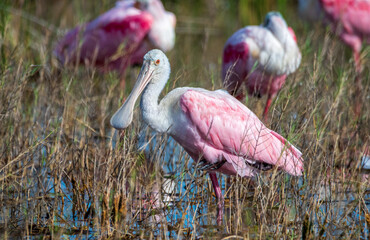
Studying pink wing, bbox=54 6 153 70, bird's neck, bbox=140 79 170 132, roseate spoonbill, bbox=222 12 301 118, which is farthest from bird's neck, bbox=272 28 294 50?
bird's neck, bbox=140 79 170 132

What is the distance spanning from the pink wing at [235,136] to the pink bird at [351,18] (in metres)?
4.29

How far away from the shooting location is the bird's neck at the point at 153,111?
440 centimetres

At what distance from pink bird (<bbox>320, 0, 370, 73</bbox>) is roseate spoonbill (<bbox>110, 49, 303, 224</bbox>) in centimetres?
430

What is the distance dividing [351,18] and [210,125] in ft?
16.0

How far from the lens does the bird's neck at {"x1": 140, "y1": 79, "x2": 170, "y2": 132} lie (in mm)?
4398

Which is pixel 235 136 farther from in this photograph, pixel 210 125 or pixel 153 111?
pixel 153 111

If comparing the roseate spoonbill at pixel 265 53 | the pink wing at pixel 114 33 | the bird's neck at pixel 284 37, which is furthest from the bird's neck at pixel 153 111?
the pink wing at pixel 114 33

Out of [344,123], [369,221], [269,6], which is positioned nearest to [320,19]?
[269,6]

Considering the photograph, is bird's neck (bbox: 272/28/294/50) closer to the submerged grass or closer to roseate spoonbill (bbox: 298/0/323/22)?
the submerged grass

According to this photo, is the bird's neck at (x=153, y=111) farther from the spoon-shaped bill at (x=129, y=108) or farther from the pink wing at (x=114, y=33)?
the pink wing at (x=114, y=33)

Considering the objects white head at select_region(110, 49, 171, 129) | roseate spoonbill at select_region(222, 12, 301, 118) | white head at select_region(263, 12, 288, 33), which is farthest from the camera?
white head at select_region(263, 12, 288, 33)

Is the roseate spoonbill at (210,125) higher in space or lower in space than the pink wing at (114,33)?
lower

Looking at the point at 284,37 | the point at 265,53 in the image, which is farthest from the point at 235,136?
the point at 284,37

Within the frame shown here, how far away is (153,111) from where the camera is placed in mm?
4406
